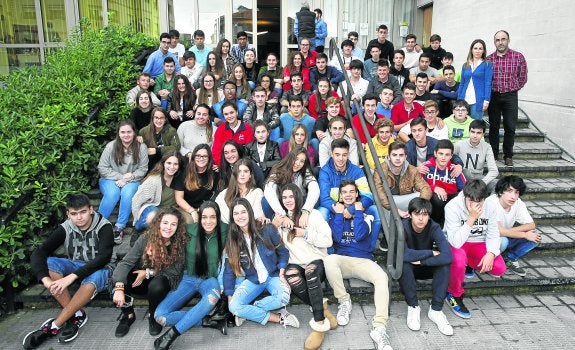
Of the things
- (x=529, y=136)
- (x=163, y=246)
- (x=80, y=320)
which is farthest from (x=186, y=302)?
(x=529, y=136)

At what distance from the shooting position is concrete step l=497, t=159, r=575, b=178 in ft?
21.1

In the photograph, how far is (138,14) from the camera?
1245cm

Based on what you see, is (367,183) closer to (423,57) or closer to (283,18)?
(423,57)

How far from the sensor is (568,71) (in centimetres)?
666

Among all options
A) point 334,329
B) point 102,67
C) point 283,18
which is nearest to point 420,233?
point 334,329

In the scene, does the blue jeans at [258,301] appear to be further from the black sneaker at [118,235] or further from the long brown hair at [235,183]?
the black sneaker at [118,235]

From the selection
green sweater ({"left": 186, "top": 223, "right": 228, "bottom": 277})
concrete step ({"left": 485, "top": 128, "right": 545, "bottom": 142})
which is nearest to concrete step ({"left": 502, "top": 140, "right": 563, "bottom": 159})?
concrete step ({"left": 485, "top": 128, "right": 545, "bottom": 142})

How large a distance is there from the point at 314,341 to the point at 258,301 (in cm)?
68

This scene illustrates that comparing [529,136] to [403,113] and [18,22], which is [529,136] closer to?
[403,113]

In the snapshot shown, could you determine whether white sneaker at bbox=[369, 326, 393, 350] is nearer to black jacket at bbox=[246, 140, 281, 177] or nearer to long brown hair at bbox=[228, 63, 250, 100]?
black jacket at bbox=[246, 140, 281, 177]

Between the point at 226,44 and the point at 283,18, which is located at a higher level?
the point at 283,18

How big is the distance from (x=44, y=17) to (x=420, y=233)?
40.9ft

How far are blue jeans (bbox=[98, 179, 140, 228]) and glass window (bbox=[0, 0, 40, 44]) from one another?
9.39 m

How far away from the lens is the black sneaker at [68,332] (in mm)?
3730
